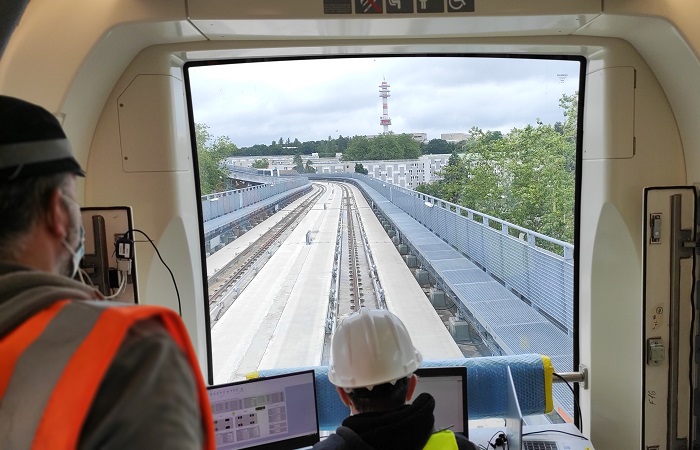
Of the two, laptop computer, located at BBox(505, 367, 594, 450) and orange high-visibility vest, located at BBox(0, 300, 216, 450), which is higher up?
orange high-visibility vest, located at BBox(0, 300, 216, 450)

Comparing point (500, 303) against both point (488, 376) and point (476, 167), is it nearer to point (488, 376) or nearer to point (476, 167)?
point (488, 376)

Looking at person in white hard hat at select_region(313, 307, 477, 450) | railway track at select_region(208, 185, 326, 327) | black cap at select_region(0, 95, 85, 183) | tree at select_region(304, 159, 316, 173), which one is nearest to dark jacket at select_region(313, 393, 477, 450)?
person in white hard hat at select_region(313, 307, 477, 450)

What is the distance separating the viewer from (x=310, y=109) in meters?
2.74

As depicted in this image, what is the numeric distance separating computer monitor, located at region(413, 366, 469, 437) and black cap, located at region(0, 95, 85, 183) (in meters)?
1.90

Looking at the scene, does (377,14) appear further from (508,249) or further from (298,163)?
(508,249)

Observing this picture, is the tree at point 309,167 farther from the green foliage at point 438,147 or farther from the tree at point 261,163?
the green foliage at point 438,147

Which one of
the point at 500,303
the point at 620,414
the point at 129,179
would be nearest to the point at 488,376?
the point at 500,303

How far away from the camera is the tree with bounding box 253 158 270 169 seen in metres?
2.84

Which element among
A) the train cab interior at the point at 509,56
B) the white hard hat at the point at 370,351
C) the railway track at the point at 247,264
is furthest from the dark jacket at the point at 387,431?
the railway track at the point at 247,264

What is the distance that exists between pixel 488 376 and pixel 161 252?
1.86m

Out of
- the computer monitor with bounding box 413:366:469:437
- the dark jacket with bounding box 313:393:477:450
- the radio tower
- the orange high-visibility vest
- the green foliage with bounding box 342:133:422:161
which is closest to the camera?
the orange high-visibility vest

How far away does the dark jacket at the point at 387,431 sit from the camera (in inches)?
45.3

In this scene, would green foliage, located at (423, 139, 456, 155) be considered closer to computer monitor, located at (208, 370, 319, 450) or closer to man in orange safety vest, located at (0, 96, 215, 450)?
computer monitor, located at (208, 370, 319, 450)

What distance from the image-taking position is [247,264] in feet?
9.65
